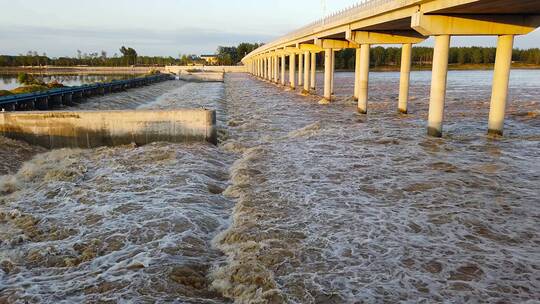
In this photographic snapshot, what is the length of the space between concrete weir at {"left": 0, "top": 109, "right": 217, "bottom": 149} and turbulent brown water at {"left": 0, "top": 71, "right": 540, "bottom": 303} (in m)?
0.98

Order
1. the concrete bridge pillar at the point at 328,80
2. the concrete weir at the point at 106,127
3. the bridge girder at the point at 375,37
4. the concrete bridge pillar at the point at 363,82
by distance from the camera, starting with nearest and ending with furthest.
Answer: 1. the concrete weir at the point at 106,127
2. the concrete bridge pillar at the point at 363,82
3. the bridge girder at the point at 375,37
4. the concrete bridge pillar at the point at 328,80

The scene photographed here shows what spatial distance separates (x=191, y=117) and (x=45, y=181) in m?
7.00

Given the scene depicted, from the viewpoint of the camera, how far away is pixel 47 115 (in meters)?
18.5

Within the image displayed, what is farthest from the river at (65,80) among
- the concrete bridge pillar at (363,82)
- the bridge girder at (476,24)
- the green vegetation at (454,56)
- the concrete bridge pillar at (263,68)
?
the green vegetation at (454,56)

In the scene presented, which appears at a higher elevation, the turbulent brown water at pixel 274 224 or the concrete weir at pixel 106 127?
the concrete weir at pixel 106 127

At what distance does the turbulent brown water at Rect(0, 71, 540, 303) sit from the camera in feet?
24.2

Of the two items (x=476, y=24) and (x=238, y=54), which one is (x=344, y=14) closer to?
(x=476, y=24)

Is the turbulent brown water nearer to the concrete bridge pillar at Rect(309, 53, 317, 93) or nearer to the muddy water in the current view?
the muddy water

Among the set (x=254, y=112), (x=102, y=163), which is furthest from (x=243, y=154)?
(x=254, y=112)

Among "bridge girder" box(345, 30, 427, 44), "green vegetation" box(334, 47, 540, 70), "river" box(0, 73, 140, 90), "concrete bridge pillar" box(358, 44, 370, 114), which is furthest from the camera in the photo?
"green vegetation" box(334, 47, 540, 70)

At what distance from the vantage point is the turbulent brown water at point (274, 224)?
7383 millimetres

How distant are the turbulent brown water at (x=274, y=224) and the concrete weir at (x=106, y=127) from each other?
0.98 meters

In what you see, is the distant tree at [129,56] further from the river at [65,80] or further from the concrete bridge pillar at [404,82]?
the concrete bridge pillar at [404,82]

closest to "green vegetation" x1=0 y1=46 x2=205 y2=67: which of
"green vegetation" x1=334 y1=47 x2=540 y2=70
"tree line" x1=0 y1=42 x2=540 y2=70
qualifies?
"tree line" x1=0 y1=42 x2=540 y2=70
